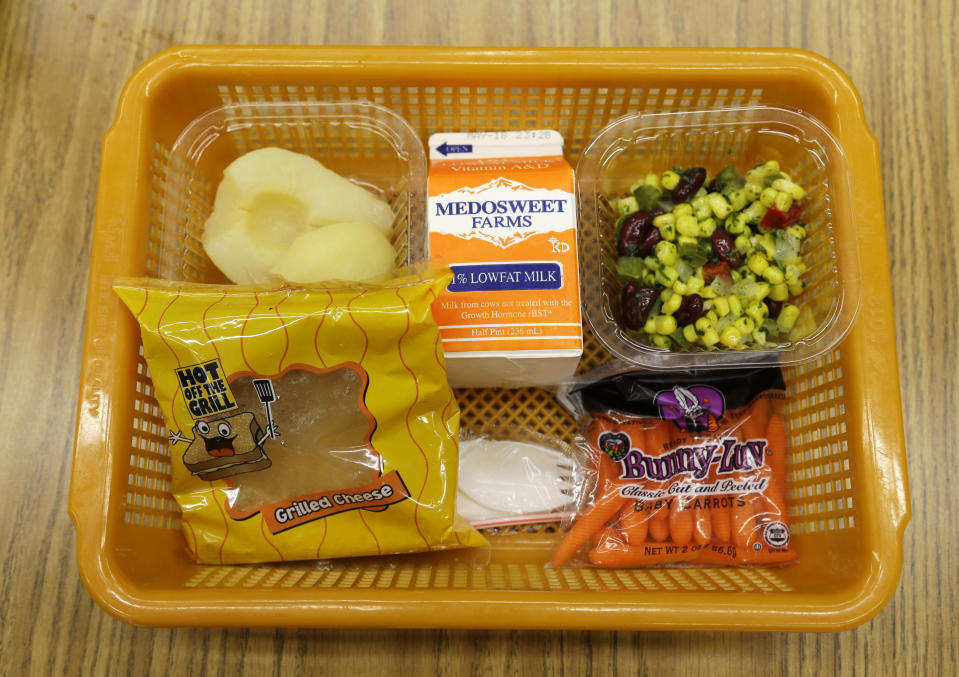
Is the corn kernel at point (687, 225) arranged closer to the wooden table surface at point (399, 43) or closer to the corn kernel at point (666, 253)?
the corn kernel at point (666, 253)

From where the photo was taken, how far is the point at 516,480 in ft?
3.42

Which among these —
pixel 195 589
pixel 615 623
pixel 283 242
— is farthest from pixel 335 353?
pixel 615 623

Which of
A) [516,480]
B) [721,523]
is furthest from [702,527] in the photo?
[516,480]

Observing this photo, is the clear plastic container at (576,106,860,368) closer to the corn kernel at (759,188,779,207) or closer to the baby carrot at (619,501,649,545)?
the corn kernel at (759,188,779,207)

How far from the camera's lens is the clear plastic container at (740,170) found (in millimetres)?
902

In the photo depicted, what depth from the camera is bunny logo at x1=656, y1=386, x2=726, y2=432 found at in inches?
38.6

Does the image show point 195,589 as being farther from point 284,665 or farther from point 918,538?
point 918,538

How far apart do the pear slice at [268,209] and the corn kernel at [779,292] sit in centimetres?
58

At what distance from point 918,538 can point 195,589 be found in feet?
3.44

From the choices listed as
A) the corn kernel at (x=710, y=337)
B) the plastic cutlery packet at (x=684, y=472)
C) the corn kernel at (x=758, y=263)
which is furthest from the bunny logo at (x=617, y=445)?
the corn kernel at (x=758, y=263)

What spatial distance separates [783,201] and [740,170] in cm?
20

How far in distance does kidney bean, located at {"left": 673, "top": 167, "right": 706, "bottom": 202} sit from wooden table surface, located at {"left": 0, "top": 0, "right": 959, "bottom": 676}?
0.35 metres

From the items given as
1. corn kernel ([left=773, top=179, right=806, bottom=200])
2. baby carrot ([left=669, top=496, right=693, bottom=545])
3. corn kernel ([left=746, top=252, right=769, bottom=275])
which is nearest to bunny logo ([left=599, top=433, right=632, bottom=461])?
baby carrot ([left=669, top=496, right=693, bottom=545])

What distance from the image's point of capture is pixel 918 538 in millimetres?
Answer: 1011
